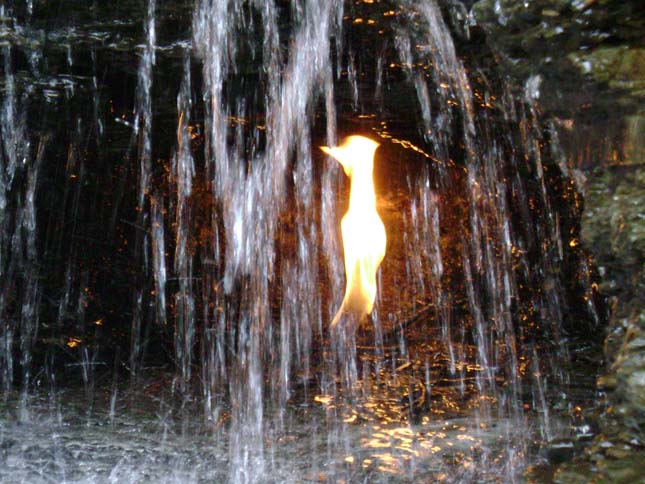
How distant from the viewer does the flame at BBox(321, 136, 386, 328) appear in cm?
511

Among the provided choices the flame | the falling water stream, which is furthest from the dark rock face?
the flame

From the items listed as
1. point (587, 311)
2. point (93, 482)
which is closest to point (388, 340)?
point (587, 311)

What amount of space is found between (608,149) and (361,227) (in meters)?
3.03

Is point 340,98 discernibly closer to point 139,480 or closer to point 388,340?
point 388,340

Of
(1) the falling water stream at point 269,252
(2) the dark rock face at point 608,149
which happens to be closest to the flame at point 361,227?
(1) the falling water stream at point 269,252

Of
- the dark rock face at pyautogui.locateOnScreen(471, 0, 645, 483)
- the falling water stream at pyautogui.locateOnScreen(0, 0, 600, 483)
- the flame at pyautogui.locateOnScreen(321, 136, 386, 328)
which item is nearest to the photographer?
the dark rock face at pyautogui.locateOnScreen(471, 0, 645, 483)

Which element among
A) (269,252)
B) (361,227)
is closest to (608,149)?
(361,227)

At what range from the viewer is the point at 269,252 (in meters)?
5.35

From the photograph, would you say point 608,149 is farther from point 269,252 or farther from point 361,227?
point 269,252

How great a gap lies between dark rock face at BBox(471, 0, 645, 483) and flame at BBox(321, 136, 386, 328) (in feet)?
8.96

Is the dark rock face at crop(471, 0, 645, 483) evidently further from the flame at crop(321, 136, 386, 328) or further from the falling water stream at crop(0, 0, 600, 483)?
the flame at crop(321, 136, 386, 328)

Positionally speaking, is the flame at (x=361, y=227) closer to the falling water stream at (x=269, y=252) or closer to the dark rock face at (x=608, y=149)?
the falling water stream at (x=269, y=252)

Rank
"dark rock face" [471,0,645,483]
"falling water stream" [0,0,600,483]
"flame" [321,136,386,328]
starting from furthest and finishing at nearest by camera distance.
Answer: "flame" [321,136,386,328], "falling water stream" [0,0,600,483], "dark rock face" [471,0,645,483]

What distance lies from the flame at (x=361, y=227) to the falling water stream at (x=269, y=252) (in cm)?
10
